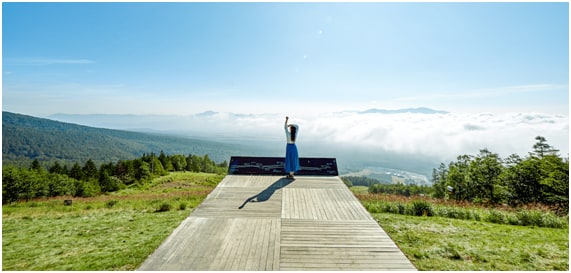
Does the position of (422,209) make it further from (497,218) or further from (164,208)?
(164,208)

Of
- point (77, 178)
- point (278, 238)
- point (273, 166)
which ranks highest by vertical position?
point (273, 166)

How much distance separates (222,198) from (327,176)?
19.7ft

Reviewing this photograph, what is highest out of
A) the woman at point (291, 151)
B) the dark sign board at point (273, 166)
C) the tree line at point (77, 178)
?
the woman at point (291, 151)

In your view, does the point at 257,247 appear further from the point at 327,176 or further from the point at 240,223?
the point at 327,176

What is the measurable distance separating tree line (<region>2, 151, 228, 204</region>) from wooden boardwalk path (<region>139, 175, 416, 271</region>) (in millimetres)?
50834

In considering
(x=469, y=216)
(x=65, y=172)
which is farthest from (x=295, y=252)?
(x=65, y=172)

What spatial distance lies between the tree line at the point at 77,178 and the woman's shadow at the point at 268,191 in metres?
49.1

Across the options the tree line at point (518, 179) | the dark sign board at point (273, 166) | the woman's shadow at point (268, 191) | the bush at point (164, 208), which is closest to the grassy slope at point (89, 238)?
the bush at point (164, 208)

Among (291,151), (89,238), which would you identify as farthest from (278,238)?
(291,151)

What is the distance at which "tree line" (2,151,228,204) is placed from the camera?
148 feet

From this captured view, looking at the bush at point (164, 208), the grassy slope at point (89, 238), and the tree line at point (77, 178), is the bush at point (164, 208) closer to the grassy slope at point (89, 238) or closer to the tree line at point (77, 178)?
the grassy slope at point (89, 238)

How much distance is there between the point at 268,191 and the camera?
10.5m

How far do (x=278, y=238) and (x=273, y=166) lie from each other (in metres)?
8.13

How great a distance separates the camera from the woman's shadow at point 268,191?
9.37 meters
